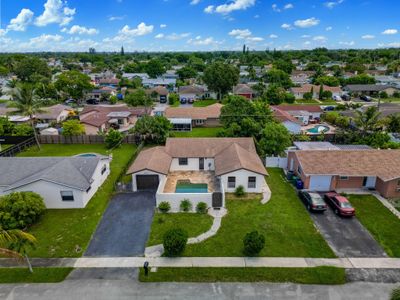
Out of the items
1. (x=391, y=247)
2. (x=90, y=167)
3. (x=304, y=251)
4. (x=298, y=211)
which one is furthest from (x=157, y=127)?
(x=391, y=247)

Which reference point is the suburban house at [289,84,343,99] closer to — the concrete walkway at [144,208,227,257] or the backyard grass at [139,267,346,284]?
the concrete walkway at [144,208,227,257]

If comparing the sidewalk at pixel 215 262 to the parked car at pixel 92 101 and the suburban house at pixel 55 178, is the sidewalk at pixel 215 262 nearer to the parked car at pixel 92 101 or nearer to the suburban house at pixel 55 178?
the suburban house at pixel 55 178

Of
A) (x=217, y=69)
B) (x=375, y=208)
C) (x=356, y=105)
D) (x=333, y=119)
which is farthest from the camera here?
(x=217, y=69)

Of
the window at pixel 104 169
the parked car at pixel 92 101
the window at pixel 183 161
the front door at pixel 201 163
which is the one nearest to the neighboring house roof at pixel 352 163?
the front door at pixel 201 163

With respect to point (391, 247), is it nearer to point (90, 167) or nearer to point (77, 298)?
point (77, 298)

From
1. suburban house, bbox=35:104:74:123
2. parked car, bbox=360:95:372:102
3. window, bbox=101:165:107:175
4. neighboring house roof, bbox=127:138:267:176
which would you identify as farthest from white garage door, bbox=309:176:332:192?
parked car, bbox=360:95:372:102

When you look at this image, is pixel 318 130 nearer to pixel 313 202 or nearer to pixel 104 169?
pixel 313 202
